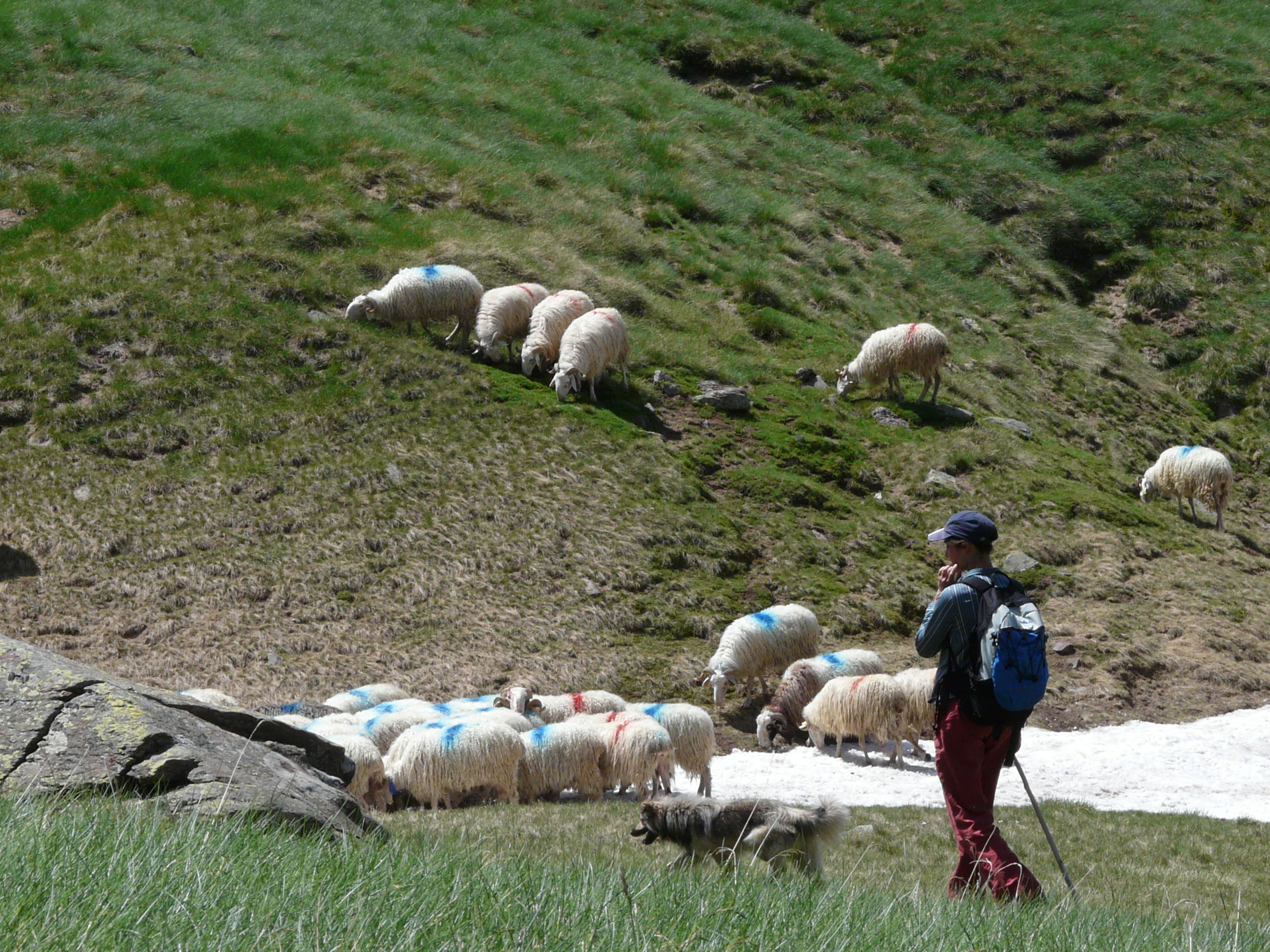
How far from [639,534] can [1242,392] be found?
2152cm

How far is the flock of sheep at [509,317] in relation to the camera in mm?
21469

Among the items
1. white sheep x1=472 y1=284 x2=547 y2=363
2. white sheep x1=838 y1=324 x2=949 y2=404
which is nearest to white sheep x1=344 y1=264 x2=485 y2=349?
white sheep x1=472 y1=284 x2=547 y2=363

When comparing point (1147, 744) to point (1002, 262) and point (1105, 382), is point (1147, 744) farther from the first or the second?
point (1002, 262)

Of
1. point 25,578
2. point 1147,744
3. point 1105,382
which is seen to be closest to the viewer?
point 1147,744

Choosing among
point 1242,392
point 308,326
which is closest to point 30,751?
point 308,326

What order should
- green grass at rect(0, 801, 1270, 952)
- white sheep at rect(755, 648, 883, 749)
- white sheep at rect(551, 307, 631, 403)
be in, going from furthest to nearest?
white sheep at rect(551, 307, 631, 403) → white sheep at rect(755, 648, 883, 749) → green grass at rect(0, 801, 1270, 952)

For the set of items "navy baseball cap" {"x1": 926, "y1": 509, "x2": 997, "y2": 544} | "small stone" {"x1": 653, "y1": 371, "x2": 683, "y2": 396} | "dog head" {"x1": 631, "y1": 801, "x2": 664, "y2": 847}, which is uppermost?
"navy baseball cap" {"x1": 926, "y1": 509, "x2": 997, "y2": 544}

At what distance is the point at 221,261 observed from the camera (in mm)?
22438

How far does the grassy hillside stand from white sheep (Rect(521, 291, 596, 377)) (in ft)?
1.61

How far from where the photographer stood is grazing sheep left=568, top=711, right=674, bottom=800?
11.1m

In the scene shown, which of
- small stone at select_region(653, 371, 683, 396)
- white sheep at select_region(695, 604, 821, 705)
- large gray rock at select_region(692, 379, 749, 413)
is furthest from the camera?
small stone at select_region(653, 371, 683, 396)

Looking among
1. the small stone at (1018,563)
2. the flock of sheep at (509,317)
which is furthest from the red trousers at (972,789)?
the flock of sheep at (509,317)

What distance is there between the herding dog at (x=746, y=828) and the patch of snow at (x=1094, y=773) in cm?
510

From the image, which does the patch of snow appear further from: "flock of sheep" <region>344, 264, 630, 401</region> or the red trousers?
"flock of sheep" <region>344, 264, 630, 401</region>
